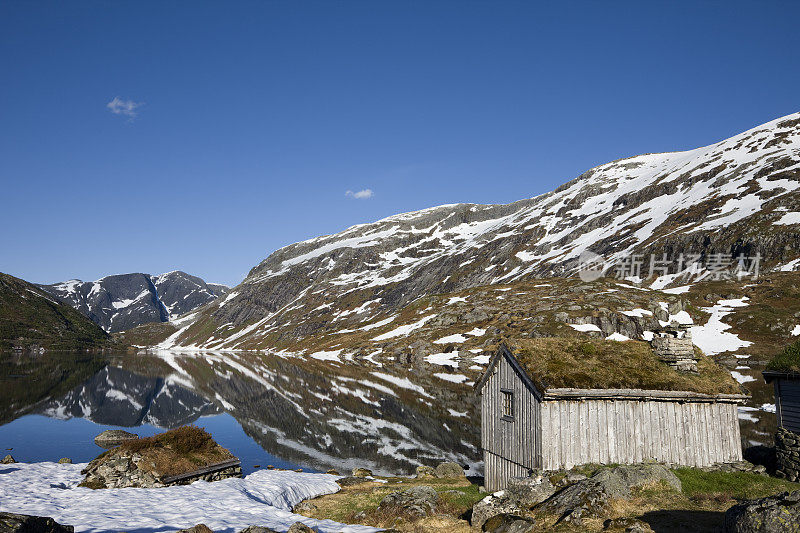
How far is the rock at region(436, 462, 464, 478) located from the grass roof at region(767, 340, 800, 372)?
60.0ft

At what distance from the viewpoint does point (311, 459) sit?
3991 cm

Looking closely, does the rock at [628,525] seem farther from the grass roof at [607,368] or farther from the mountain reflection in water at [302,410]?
the mountain reflection in water at [302,410]

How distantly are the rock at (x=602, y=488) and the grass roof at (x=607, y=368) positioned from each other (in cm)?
387

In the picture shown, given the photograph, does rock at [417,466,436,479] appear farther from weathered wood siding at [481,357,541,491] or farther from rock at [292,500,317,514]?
rock at [292,500,317,514]

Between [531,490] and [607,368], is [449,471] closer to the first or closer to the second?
[531,490]

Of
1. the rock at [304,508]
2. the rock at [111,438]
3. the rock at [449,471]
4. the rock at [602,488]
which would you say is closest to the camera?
the rock at [602,488]

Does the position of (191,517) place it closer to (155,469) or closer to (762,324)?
(155,469)

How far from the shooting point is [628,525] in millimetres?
15891

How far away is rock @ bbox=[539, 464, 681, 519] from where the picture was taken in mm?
17547

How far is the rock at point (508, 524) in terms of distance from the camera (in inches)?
691

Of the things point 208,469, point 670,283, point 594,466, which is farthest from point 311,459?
point 670,283

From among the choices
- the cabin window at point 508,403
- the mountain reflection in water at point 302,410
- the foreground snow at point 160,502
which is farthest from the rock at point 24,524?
the mountain reflection in water at point 302,410

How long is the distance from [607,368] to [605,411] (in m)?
2.21

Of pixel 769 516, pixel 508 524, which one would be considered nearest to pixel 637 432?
pixel 508 524
